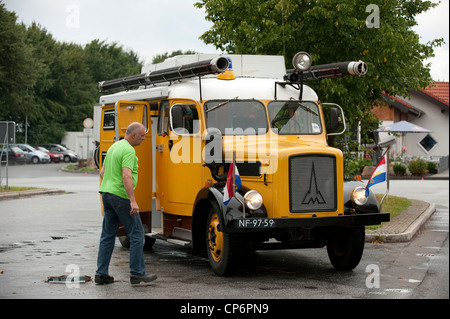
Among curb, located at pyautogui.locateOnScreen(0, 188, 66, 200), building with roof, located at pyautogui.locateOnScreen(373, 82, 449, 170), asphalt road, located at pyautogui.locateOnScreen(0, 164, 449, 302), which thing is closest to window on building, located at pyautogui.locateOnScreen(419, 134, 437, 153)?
building with roof, located at pyautogui.locateOnScreen(373, 82, 449, 170)

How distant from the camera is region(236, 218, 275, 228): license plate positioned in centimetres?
882

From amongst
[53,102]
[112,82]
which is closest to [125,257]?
[112,82]

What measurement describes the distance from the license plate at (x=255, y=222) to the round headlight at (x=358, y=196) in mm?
1421

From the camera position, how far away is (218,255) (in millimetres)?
9523

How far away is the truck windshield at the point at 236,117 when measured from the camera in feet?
34.3

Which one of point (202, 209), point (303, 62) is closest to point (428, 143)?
point (303, 62)

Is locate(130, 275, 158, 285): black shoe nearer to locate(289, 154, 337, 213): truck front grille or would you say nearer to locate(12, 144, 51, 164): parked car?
locate(289, 154, 337, 213): truck front grille

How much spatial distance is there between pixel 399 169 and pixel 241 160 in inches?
1224

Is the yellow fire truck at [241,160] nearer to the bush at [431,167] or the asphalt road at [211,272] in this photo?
the asphalt road at [211,272]

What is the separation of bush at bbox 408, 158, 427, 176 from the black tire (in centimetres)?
3025

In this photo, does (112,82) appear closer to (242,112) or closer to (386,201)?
(242,112)

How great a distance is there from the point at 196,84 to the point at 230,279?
304 cm

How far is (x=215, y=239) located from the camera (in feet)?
31.5

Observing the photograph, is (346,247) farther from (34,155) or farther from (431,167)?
(34,155)
